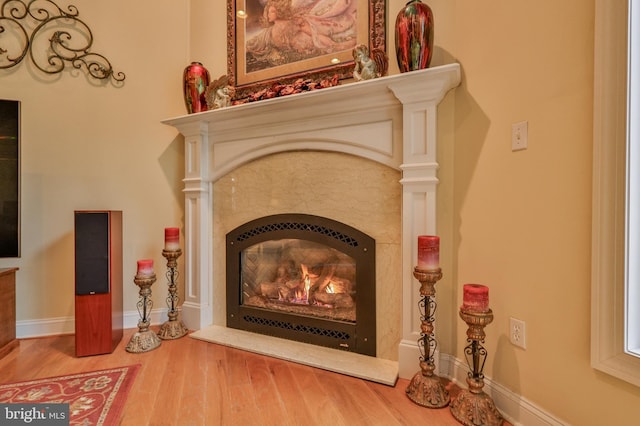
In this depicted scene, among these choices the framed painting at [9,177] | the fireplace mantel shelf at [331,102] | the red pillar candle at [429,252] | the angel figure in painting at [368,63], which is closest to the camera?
the red pillar candle at [429,252]

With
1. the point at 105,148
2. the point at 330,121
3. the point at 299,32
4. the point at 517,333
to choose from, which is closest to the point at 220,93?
the point at 299,32

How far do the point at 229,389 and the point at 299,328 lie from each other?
0.62 m

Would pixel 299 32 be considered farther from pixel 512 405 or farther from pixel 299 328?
pixel 512 405

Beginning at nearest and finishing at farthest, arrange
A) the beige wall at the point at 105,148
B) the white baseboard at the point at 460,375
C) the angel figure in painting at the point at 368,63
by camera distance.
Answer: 1. the white baseboard at the point at 460,375
2. the angel figure in painting at the point at 368,63
3. the beige wall at the point at 105,148

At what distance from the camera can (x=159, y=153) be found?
253cm

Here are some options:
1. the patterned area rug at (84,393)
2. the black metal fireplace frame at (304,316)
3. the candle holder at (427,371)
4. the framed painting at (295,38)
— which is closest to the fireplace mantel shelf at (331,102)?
the framed painting at (295,38)

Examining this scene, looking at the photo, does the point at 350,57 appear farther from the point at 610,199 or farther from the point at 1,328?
the point at 1,328

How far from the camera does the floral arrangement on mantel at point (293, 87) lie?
6.46ft

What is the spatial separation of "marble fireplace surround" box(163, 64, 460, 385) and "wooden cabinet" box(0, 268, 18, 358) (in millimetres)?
1081

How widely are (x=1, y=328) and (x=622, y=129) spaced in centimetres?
342

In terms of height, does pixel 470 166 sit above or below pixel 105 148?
below

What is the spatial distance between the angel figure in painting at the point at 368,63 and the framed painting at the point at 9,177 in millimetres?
2396

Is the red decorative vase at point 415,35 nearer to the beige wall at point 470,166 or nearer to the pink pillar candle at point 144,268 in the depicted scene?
the beige wall at point 470,166

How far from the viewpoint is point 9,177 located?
216cm
